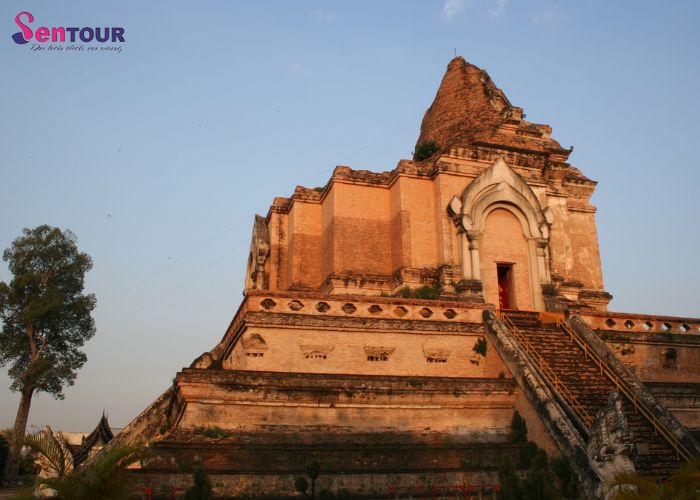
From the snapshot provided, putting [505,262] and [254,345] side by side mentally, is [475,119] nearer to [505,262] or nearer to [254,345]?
[505,262]

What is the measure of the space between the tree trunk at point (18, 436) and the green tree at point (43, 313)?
37 millimetres

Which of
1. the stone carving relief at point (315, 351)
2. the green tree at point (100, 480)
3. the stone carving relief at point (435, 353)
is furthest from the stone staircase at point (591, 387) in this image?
the green tree at point (100, 480)

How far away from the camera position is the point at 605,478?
→ 1089 centimetres

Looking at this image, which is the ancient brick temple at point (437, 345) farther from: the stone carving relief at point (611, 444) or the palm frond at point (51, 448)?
the palm frond at point (51, 448)

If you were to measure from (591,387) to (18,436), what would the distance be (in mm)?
19976

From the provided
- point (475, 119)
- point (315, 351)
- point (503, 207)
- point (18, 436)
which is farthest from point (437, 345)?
point (18, 436)

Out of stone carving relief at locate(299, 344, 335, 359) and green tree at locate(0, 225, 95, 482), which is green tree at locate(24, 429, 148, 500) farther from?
green tree at locate(0, 225, 95, 482)

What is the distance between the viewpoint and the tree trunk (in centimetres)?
2352

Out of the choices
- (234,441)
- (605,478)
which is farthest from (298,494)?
(605,478)

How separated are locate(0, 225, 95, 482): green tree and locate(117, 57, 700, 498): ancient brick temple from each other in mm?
7584

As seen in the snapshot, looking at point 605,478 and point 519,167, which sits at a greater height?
point 519,167

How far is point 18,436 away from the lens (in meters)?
24.8

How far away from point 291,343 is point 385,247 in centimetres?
706

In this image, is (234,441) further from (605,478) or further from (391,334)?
(605,478)
